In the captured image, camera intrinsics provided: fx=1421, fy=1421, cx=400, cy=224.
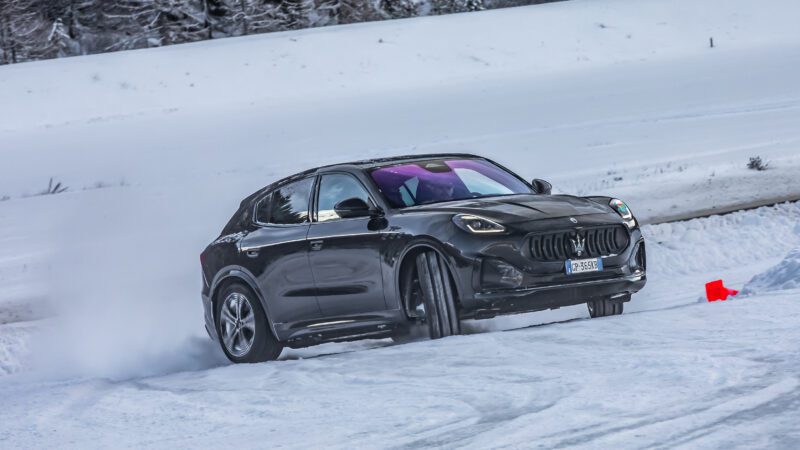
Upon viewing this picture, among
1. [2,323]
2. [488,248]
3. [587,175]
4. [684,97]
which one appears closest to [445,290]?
[488,248]

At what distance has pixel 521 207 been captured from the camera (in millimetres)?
9961

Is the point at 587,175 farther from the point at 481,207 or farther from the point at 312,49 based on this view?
the point at 312,49

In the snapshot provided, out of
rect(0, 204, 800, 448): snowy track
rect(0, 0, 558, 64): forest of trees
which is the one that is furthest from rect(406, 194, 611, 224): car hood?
rect(0, 0, 558, 64): forest of trees

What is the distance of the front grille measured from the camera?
959cm

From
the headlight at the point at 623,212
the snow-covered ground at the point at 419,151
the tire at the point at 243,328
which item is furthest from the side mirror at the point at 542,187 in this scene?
the tire at the point at 243,328

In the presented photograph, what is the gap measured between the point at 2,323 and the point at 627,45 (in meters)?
43.7

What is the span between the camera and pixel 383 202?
10242 millimetres

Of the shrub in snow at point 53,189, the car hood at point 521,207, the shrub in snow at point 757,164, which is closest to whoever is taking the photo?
the car hood at point 521,207

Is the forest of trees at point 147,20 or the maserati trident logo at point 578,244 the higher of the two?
the forest of trees at point 147,20

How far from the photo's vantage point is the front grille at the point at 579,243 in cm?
959

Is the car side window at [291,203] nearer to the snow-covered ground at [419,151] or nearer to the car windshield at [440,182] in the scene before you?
the car windshield at [440,182]

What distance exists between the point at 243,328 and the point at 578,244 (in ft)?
9.68

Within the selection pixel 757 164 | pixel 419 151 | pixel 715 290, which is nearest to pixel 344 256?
pixel 715 290

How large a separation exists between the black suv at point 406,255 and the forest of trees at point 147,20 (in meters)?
51.5
